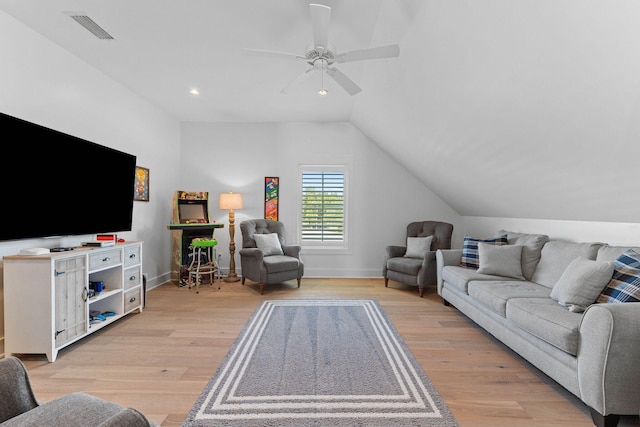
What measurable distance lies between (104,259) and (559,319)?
150 inches

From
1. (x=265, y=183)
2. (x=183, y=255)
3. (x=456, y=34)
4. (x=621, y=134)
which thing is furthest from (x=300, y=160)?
(x=621, y=134)

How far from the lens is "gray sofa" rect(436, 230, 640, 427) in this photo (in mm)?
1572

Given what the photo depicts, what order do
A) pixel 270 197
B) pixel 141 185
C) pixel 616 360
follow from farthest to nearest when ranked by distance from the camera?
pixel 270 197
pixel 141 185
pixel 616 360

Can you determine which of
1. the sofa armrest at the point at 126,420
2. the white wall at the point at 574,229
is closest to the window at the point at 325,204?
the white wall at the point at 574,229

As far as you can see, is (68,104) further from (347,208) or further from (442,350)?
(442,350)

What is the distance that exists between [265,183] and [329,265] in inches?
73.6

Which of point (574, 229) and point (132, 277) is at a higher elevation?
point (574, 229)

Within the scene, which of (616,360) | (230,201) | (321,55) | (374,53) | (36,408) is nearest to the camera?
(36,408)

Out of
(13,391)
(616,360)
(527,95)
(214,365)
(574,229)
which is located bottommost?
(214,365)

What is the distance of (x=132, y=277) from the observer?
3.36 meters

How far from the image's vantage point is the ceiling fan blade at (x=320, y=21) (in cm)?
188

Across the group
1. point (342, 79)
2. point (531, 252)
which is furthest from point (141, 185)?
point (531, 252)

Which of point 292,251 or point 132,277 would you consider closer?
point 132,277

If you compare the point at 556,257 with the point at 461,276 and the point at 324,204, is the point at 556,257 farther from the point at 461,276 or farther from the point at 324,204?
the point at 324,204
